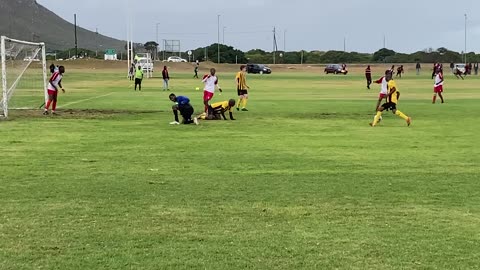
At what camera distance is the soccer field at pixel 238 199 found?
6.45 meters

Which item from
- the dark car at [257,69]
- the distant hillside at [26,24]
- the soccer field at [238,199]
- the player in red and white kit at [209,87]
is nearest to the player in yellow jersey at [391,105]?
the soccer field at [238,199]

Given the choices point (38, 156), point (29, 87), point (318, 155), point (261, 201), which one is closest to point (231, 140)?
point (318, 155)

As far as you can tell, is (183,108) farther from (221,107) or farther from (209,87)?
(209,87)

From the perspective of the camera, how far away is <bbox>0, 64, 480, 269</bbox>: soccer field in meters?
6.45

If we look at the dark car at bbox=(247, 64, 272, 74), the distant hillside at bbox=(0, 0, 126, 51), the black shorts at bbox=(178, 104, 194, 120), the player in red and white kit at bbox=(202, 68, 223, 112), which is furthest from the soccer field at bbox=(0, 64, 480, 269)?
the distant hillside at bbox=(0, 0, 126, 51)

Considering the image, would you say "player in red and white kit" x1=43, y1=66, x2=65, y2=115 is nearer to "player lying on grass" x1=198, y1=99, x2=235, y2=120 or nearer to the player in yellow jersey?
"player lying on grass" x1=198, y1=99, x2=235, y2=120

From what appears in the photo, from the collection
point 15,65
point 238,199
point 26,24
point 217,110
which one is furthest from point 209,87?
point 26,24

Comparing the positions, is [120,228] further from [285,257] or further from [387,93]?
[387,93]

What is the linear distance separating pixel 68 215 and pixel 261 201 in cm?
249

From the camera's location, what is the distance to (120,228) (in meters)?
7.40

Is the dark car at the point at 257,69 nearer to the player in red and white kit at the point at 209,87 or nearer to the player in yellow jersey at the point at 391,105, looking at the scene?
the player in red and white kit at the point at 209,87

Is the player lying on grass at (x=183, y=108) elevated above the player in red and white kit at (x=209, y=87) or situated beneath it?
situated beneath

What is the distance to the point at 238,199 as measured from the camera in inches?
355

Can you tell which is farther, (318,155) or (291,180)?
(318,155)
